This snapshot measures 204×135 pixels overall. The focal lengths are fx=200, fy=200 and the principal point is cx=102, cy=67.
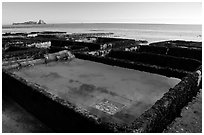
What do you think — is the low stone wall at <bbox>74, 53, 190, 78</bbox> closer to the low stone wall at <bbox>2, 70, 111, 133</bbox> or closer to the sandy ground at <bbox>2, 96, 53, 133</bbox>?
the low stone wall at <bbox>2, 70, 111, 133</bbox>

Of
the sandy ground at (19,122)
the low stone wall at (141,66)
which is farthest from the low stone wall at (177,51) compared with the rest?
the sandy ground at (19,122)

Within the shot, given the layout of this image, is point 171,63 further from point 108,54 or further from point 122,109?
point 122,109

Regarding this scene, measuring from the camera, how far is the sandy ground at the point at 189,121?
5.89 metres

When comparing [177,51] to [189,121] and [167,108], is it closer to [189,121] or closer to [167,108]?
[189,121]

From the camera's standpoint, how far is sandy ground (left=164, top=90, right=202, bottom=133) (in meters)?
5.89

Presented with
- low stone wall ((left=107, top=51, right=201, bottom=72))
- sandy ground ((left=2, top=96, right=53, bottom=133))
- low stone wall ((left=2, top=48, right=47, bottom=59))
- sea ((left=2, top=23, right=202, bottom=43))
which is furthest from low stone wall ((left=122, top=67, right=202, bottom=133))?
sea ((left=2, top=23, right=202, bottom=43))

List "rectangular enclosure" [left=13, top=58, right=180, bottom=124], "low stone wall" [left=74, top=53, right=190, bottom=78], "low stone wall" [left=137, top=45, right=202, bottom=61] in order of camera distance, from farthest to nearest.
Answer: "low stone wall" [left=137, top=45, right=202, bottom=61] < "low stone wall" [left=74, top=53, right=190, bottom=78] < "rectangular enclosure" [left=13, top=58, right=180, bottom=124]

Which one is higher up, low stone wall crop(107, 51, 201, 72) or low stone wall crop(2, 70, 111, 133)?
low stone wall crop(107, 51, 201, 72)

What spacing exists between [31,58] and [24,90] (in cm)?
688

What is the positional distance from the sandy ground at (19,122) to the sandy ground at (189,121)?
3.67 m

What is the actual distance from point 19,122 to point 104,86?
155 inches

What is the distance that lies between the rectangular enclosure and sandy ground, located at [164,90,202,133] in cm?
102

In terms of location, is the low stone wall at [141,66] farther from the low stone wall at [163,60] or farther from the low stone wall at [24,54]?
the low stone wall at [24,54]

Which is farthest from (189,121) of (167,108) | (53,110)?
(53,110)
